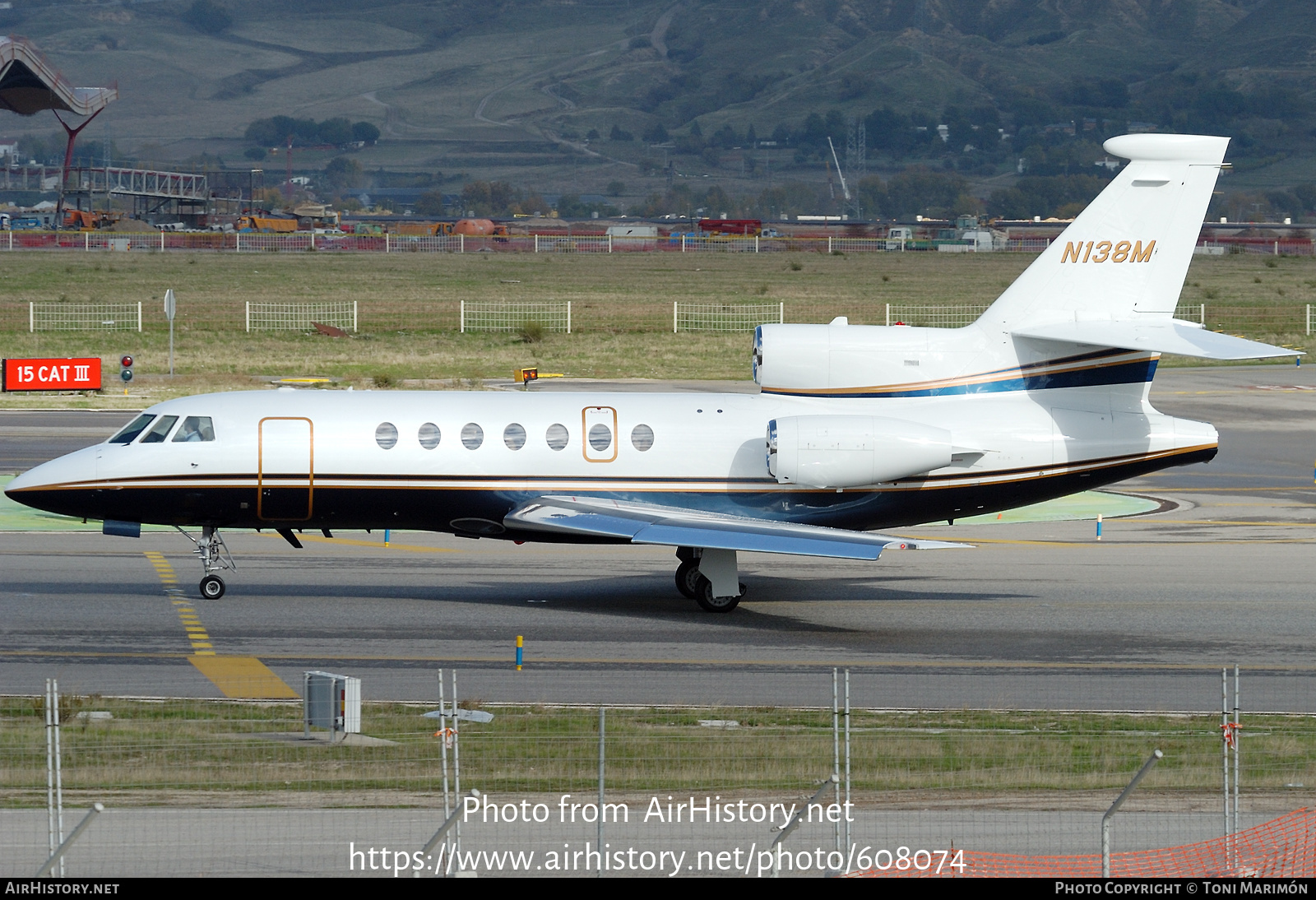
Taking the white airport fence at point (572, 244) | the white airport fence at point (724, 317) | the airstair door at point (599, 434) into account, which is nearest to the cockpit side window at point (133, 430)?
the airstair door at point (599, 434)

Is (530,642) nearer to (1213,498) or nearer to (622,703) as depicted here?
(622,703)

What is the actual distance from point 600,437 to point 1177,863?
13.8m

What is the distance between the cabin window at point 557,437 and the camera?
81.7 ft

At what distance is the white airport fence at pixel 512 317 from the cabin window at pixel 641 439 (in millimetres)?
43885

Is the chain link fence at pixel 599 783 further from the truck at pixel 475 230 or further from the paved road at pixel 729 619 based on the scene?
the truck at pixel 475 230

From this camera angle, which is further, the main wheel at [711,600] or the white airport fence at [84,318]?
the white airport fence at [84,318]

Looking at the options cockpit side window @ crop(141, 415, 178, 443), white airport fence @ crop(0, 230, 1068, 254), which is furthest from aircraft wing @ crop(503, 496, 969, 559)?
white airport fence @ crop(0, 230, 1068, 254)

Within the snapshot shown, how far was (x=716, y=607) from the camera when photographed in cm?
2481

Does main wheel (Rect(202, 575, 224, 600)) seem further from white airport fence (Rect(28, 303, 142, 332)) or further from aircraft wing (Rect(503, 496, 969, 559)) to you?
white airport fence (Rect(28, 303, 142, 332))

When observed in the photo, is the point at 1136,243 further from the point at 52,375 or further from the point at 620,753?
the point at 52,375

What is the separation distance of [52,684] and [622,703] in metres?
7.56

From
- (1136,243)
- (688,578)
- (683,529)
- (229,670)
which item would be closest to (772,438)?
(683,529)

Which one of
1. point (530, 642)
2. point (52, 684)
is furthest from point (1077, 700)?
point (52, 684)

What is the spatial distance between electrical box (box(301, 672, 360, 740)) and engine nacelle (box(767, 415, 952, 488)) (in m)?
9.26
